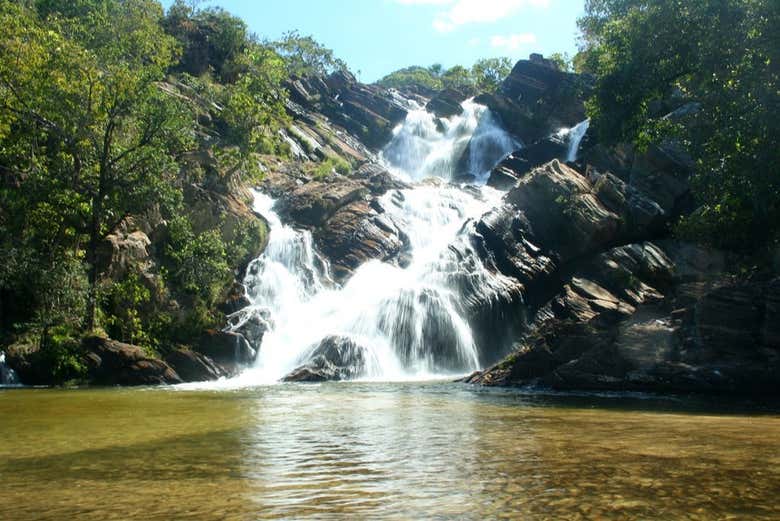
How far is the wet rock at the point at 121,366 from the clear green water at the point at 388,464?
9.08 metres

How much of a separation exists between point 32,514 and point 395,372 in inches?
838

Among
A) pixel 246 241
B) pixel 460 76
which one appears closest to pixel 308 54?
pixel 460 76

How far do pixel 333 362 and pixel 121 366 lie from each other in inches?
290

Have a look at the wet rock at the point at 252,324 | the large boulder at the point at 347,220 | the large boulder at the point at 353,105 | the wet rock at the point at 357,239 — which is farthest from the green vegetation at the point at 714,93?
the large boulder at the point at 353,105

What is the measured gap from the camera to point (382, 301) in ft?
92.4

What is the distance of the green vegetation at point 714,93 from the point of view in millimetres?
17125

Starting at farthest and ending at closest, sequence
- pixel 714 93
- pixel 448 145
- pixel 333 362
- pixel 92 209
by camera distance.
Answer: pixel 448 145, pixel 92 209, pixel 333 362, pixel 714 93

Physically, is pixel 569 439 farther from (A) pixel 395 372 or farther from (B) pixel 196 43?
(B) pixel 196 43

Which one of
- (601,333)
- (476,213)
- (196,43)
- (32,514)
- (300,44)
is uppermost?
(300,44)

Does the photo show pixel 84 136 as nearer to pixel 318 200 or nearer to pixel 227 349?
pixel 227 349

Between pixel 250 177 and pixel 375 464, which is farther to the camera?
pixel 250 177

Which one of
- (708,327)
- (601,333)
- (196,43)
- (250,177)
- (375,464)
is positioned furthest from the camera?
(196,43)

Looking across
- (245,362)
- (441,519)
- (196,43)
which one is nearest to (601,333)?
(245,362)

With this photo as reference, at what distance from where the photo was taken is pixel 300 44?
276 ft
